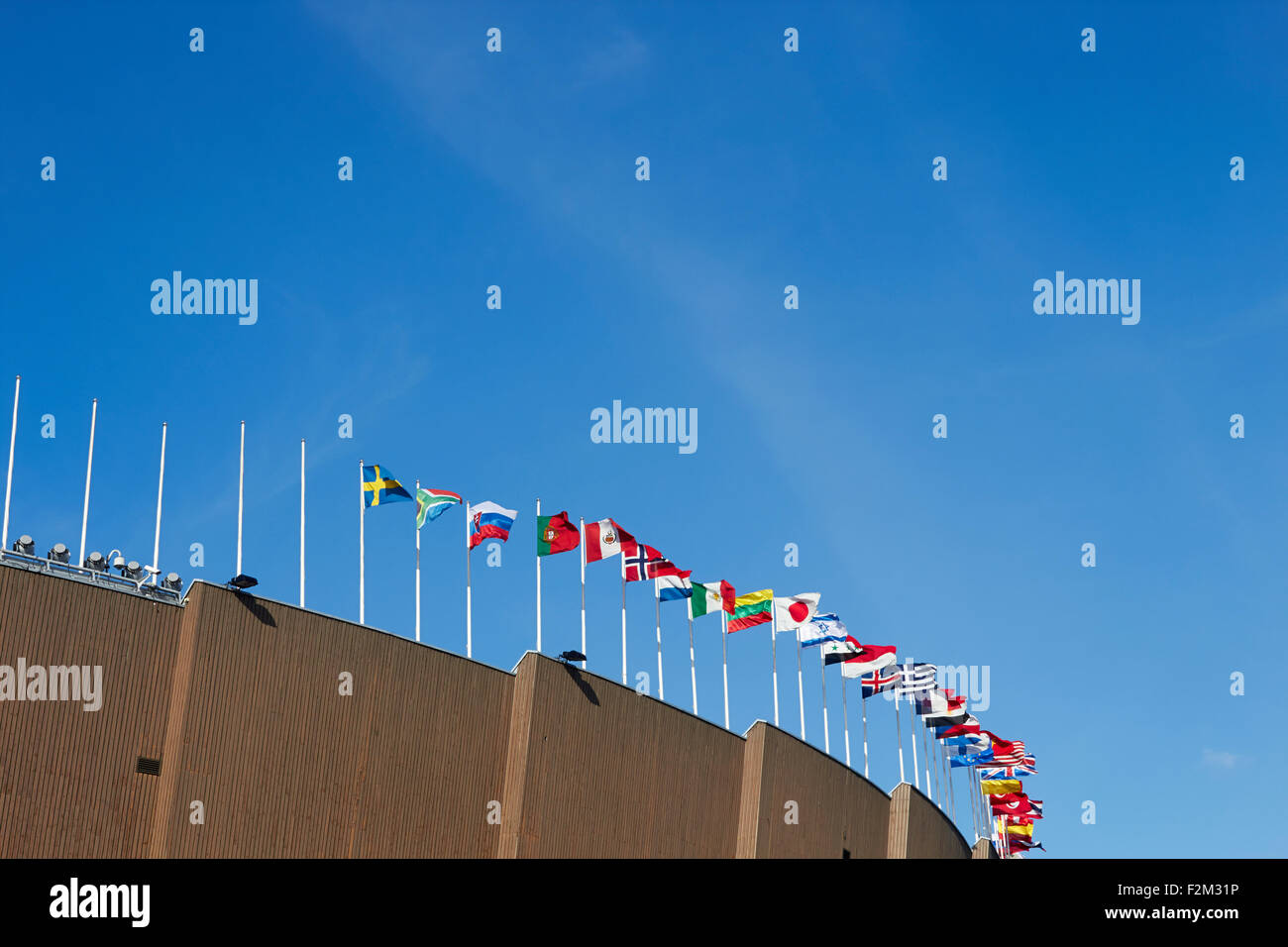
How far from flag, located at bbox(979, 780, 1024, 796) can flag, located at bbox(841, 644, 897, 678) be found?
21.3 m

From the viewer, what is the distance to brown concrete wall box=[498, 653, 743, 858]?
147 ft

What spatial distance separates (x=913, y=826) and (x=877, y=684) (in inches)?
334

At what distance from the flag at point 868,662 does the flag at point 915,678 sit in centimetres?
117

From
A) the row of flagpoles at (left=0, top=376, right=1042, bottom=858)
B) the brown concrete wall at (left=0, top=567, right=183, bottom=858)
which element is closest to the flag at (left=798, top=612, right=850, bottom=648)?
the row of flagpoles at (left=0, top=376, right=1042, bottom=858)

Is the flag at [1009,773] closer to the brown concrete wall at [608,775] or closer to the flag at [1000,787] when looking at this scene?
the flag at [1000,787]

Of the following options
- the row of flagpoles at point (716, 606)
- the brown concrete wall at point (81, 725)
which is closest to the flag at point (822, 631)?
the row of flagpoles at point (716, 606)

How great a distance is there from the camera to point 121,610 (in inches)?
1448

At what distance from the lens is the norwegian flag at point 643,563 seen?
53553mm

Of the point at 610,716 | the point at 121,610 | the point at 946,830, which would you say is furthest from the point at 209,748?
the point at 946,830

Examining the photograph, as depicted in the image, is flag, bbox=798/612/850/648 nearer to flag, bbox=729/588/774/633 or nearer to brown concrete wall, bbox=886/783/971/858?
flag, bbox=729/588/774/633
